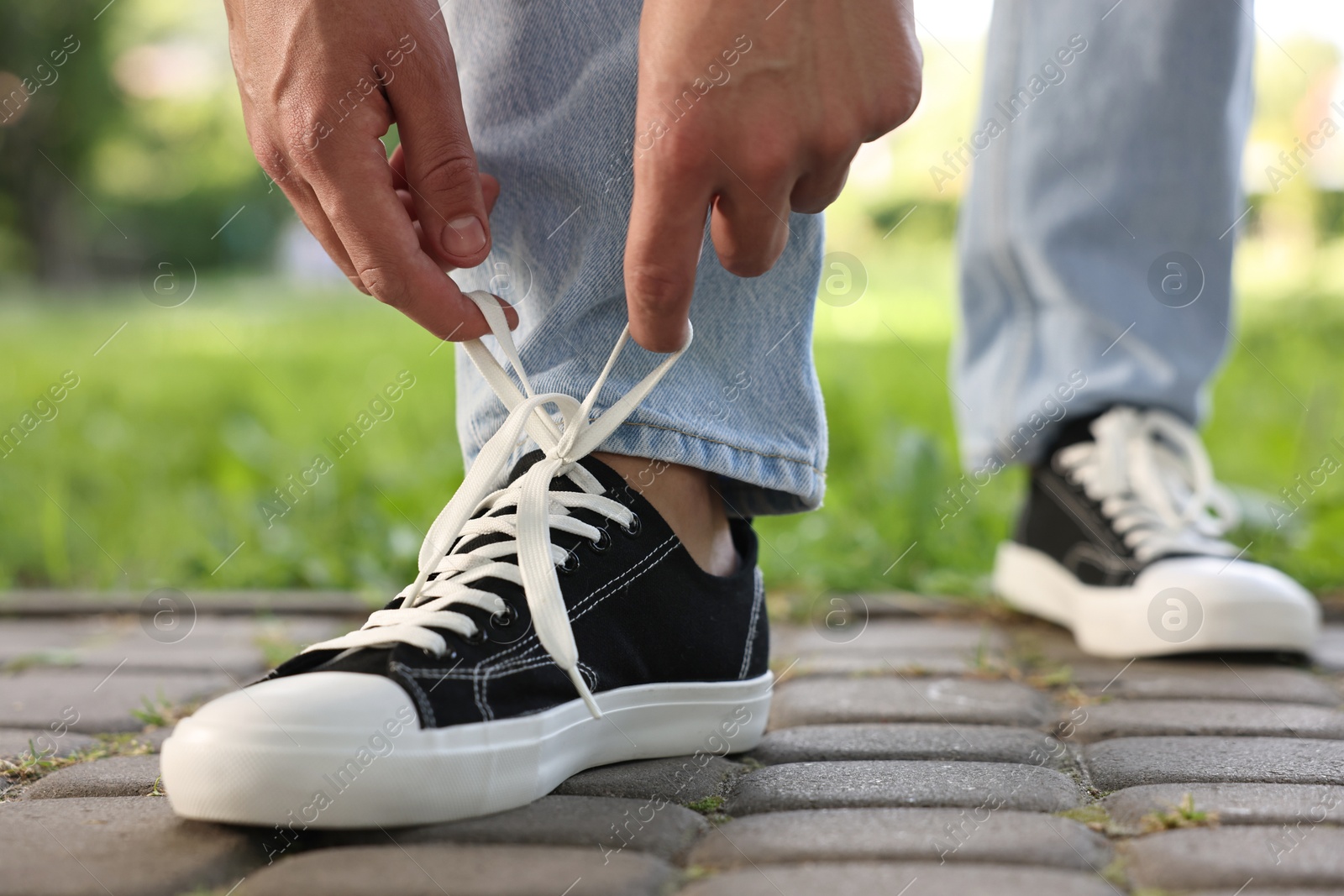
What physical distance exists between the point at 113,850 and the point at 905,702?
0.92m

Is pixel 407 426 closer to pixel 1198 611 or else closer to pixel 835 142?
pixel 1198 611

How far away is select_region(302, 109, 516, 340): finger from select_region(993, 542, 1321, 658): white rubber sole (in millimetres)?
Result: 1144

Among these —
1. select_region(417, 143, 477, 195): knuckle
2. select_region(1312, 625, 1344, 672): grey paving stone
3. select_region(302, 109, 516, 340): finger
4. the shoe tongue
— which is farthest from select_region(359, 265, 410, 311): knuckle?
select_region(1312, 625, 1344, 672): grey paving stone

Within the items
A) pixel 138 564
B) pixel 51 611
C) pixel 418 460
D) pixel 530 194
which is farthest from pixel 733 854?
pixel 418 460

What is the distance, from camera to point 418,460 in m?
3.01

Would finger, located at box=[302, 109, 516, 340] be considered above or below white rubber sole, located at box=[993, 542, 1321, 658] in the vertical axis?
above

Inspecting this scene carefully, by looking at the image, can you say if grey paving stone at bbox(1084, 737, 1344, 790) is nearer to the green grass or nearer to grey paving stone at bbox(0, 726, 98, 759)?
the green grass

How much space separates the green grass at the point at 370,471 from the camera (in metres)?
2.33

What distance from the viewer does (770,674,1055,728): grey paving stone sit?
137 cm

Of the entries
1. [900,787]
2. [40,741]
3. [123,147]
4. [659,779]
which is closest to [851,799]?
[900,787]

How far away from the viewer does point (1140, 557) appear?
1716 millimetres

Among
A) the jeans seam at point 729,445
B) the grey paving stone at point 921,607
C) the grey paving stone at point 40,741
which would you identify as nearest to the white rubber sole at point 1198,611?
the grey paving stone at point 921,607

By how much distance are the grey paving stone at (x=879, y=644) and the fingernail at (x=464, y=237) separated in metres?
0.83

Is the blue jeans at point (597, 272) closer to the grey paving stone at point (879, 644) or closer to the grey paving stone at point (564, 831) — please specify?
the grey paving stone at point (564, 831)
